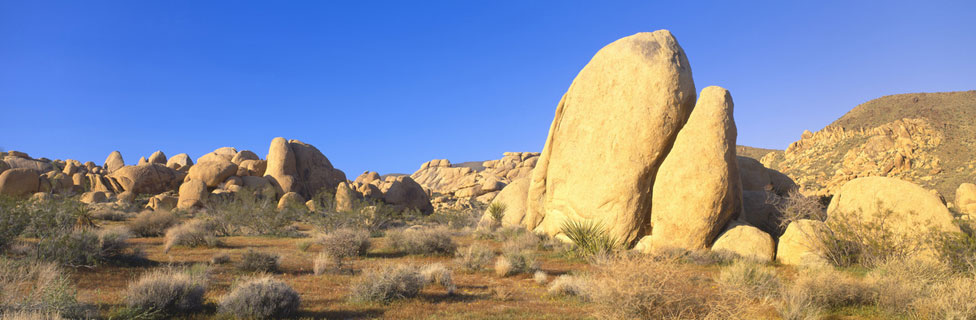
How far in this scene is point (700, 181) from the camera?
13.4 metres

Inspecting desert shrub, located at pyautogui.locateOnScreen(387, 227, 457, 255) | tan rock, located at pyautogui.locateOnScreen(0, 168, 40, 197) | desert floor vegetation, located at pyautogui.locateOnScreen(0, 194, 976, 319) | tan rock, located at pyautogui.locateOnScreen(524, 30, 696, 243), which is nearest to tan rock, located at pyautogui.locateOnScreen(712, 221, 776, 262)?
desert floor vegetation, located at pyautogui.locateOnScreen(0, 194, 976, 319)

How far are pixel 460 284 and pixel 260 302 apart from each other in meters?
4.31

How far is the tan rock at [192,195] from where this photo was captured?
114 feet

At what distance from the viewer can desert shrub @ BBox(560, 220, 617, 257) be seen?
44.7ft

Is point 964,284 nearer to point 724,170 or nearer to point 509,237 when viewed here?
point 724,170

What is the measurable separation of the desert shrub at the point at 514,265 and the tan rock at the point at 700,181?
4.11 meters

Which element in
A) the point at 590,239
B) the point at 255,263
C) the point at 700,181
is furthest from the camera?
the point at 590,239

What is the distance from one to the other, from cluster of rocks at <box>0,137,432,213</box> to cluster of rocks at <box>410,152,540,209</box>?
34.3 feet

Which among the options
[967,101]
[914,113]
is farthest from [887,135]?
[967,101]

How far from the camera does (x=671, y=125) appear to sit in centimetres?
1427

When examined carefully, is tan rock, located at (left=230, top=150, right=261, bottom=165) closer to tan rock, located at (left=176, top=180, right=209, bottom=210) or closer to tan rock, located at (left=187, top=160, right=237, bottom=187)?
tan rock, located at (left=187, top=160, right=237, bottom=187)

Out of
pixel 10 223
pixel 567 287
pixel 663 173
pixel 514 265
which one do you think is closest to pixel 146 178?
pixel 10 223

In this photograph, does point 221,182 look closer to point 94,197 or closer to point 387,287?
point 94,197

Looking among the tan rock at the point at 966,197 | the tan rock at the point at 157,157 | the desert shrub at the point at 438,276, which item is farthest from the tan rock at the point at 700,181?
the tan rock at the point at 157,157
